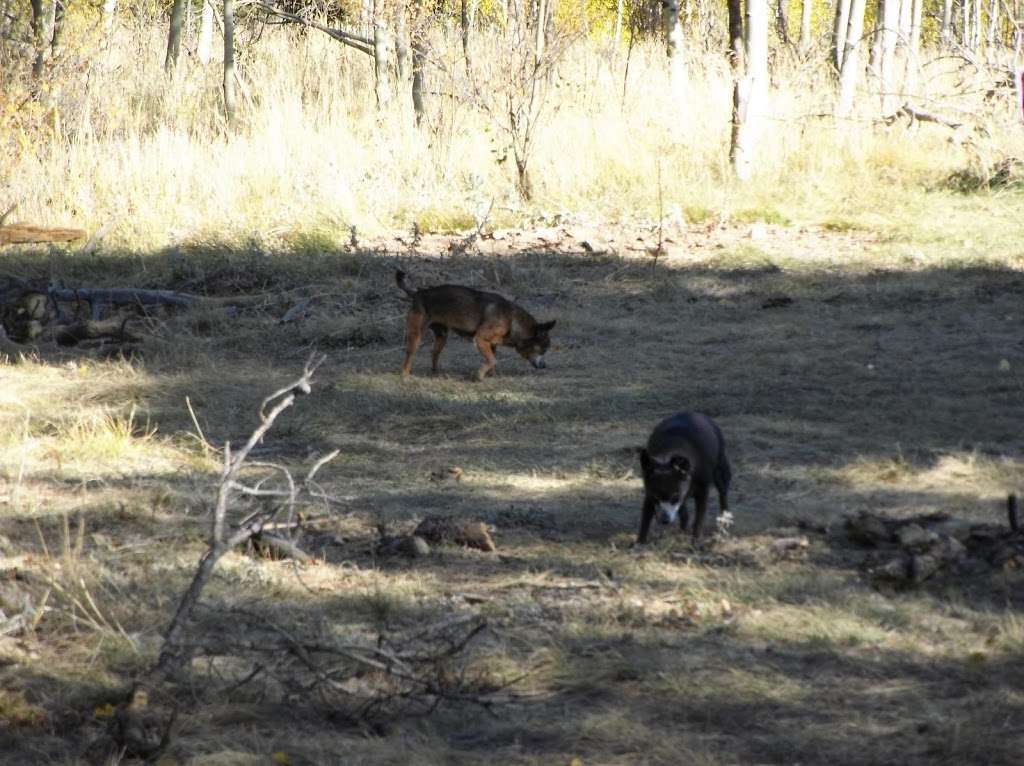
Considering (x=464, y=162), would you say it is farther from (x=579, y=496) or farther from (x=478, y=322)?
(x=579, y=496)

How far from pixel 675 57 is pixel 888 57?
2913mm

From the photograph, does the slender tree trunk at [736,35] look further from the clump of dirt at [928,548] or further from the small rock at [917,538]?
the small rock at [917,538]

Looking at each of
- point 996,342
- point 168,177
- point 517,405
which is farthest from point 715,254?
point 168,177

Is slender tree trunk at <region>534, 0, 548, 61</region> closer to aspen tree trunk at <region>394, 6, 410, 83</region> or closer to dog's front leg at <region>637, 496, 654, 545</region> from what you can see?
aspen tree trunk at <region>394, 6, 410, 83</region>

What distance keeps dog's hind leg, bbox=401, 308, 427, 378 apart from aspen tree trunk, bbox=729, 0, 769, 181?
19.4 ft

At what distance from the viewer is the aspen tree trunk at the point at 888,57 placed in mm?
15266

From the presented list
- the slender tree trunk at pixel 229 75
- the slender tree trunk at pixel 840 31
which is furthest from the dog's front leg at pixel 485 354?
the slender tree trunk at pixel 840 31

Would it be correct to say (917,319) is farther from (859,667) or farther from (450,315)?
(859,667)

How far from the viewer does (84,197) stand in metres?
14.0

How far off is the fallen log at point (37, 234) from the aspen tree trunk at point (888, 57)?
8.32 m

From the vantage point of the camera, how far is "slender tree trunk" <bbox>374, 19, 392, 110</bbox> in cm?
1720

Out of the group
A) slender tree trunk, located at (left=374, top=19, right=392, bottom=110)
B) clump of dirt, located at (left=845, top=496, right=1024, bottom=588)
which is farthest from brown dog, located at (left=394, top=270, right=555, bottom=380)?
slender tree trunk, located at (left=374, top=19, right=392, bottom=110)

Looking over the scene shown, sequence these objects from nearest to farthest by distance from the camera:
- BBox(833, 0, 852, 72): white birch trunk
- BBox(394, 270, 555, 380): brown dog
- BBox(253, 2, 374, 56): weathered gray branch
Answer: BBox(394, 270, 555, 380): brown dog, BBox(833, 0, 852, 72): white birch trunk, BBox(253, 2, 374, 56): weathered gray branch

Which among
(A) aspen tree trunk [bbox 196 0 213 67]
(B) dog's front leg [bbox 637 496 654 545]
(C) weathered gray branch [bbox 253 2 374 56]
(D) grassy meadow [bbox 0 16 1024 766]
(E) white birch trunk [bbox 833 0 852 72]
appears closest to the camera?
(D) grassy meadow [bbox 0 16 1024 766]
